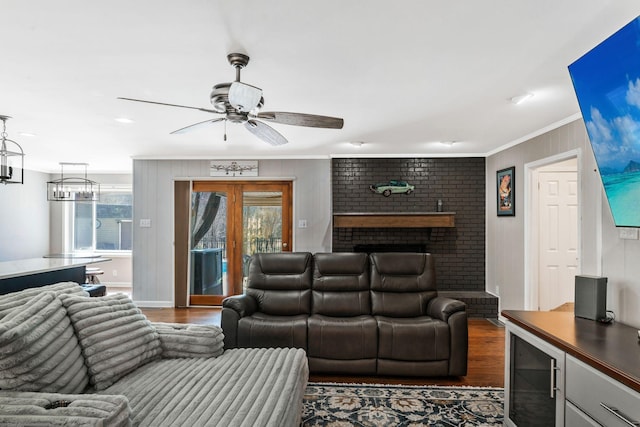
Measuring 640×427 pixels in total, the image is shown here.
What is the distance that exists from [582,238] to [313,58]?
8.90 feet

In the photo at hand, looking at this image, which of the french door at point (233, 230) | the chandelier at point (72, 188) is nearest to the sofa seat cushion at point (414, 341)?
the french door at point (233, 230)

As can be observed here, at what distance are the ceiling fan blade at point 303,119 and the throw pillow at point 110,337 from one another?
142 cm

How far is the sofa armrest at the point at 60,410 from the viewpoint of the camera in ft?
4.05

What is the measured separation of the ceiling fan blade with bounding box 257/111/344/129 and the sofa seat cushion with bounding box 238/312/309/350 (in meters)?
1.67

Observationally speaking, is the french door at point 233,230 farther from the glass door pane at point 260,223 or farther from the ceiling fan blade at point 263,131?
the ceiling fan blade at point 263,131

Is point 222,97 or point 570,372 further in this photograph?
point 222,97

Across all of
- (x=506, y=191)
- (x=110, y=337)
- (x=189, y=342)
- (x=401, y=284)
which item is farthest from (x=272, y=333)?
(x=506, y=191)

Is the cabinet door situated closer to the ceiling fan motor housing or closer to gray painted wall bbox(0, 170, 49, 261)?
the ceiling fan motor housing

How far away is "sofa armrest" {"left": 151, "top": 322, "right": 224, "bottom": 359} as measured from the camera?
7.19 ft

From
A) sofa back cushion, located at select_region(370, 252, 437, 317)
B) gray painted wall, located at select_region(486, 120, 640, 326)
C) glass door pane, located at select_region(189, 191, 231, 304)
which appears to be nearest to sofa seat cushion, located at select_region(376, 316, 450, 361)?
sofa back cushion, located at select_region(370, 252, 437, 317)

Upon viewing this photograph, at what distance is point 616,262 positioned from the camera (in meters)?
2.52

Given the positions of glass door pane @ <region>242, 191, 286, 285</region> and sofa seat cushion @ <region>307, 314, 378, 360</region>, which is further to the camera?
glass door pane @ <region>242, 191, 286, 285</region>

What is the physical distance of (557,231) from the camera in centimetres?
429

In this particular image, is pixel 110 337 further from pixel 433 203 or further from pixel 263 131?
pixel 433 203
